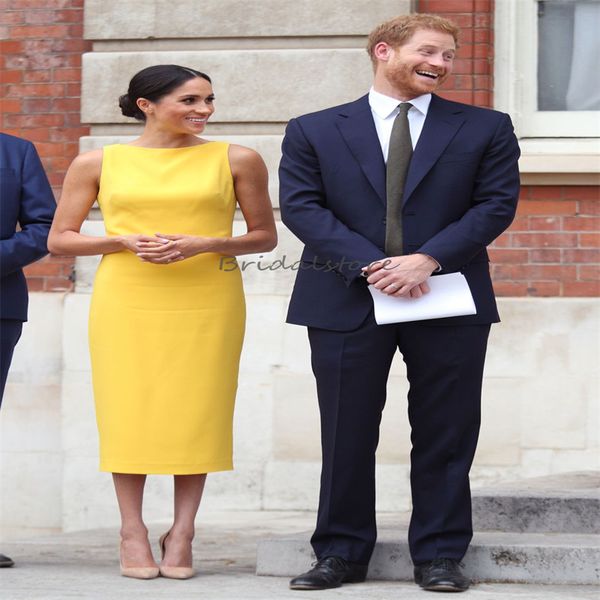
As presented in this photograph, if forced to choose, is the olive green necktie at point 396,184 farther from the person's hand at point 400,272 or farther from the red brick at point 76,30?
the red brick at point 76,30

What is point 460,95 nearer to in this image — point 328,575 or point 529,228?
point 529,228

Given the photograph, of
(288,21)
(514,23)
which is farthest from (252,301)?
(514,23)

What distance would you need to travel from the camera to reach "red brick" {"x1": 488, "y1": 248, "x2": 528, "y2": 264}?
682cm

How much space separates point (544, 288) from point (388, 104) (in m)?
2.64

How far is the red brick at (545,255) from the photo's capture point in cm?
680

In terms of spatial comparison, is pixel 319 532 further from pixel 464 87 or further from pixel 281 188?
pixel 464 87

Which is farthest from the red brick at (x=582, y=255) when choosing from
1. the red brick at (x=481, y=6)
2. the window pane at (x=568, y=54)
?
the red brick at (x=481, y=6)

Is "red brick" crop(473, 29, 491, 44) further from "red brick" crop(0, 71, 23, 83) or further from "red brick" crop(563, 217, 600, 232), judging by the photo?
"red brick" crop(0, 71, 23, 83)

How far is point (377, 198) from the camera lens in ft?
14.2

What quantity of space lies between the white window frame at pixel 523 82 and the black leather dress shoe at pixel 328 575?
3.28m

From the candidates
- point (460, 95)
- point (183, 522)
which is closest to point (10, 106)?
point (460, 95)

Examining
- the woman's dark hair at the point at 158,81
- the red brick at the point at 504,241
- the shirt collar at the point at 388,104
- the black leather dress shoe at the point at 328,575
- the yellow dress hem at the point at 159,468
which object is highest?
the woman's dark hair at the point at 158,81

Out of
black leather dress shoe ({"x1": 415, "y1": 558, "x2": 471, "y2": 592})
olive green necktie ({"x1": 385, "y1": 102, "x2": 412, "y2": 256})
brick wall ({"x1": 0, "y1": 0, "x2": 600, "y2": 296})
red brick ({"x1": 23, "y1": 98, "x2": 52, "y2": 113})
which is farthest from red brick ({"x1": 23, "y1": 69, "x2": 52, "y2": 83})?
black leather dress shoe ({"x1": 415, "y1": 558, "x2": 471, "y2": 592})

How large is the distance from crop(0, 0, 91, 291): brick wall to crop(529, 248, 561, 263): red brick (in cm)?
240
